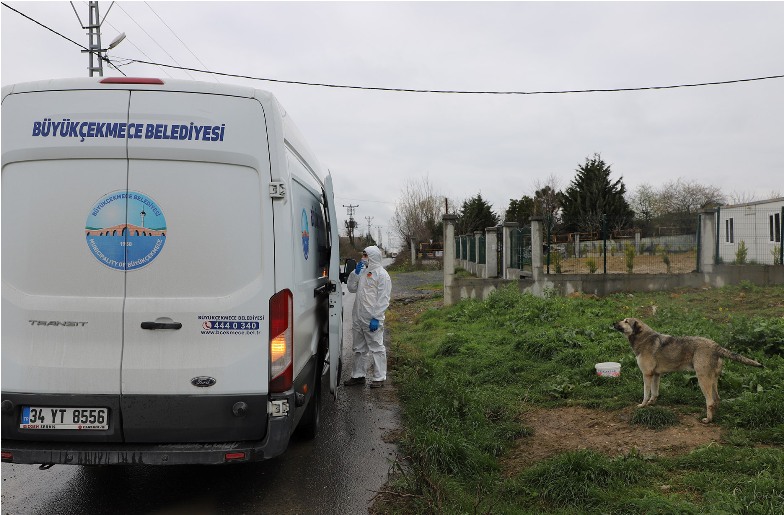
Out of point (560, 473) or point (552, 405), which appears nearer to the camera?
point (560, 473)

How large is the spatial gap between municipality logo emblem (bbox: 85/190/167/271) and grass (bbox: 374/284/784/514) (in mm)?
2260

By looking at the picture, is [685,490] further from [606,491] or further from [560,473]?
[560,473]

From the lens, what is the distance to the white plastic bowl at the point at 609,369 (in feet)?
22.2

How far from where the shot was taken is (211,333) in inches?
142

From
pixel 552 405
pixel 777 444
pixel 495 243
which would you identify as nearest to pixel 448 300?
pixel 495 243

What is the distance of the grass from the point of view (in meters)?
3.79

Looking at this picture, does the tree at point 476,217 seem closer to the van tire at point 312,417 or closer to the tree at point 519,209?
the tree at point 519,209

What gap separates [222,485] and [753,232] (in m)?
19.9

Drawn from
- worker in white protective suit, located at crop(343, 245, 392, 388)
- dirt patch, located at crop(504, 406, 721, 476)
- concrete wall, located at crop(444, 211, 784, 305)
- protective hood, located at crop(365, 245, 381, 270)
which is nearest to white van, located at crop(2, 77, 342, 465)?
dirt patch, located at crop(504, 406, 721, 476)

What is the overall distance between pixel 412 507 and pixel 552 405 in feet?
9.69

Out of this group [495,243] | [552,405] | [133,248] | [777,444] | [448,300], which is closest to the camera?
[133,248]

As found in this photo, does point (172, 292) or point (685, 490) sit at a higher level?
point (172, 292)

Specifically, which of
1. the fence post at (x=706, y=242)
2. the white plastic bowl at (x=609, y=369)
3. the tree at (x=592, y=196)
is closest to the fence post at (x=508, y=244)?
the fence post at (x=706, y=242)

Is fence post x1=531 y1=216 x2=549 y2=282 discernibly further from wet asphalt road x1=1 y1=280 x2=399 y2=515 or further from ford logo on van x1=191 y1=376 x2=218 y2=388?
ford logo on van x1=191 y1=376 x2=218 y2=388
